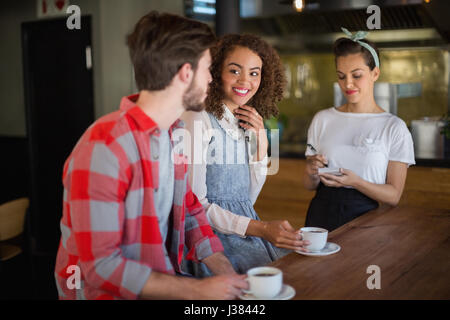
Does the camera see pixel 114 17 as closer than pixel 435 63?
Yes

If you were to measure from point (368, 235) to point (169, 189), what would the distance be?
32.0 inches

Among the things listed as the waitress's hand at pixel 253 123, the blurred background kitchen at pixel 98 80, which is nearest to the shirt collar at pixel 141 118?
the waitress's hand at pixel 253 123

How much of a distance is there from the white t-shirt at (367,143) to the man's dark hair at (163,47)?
126 cm

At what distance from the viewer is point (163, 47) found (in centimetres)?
140

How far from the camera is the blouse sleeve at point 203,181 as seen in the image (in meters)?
1.92

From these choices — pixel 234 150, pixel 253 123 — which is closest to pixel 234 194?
pixel 234 150

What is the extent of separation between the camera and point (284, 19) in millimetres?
5555

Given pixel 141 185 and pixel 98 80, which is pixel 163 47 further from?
pixel 98 80

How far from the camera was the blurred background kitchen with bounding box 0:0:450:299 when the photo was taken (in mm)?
4188

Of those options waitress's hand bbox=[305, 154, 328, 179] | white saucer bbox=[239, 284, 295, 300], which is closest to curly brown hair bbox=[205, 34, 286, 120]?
waitress's hand bbox=[305, 154, 328, 179]

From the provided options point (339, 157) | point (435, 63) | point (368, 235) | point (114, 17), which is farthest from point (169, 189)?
point (435, 63)

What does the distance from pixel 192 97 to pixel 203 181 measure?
530 mm

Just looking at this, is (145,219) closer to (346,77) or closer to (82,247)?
(82,247)

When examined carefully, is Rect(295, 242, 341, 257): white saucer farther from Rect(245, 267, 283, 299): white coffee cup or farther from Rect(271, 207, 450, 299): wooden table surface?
Rect(245, 267, 283, 299): white coffee cup
